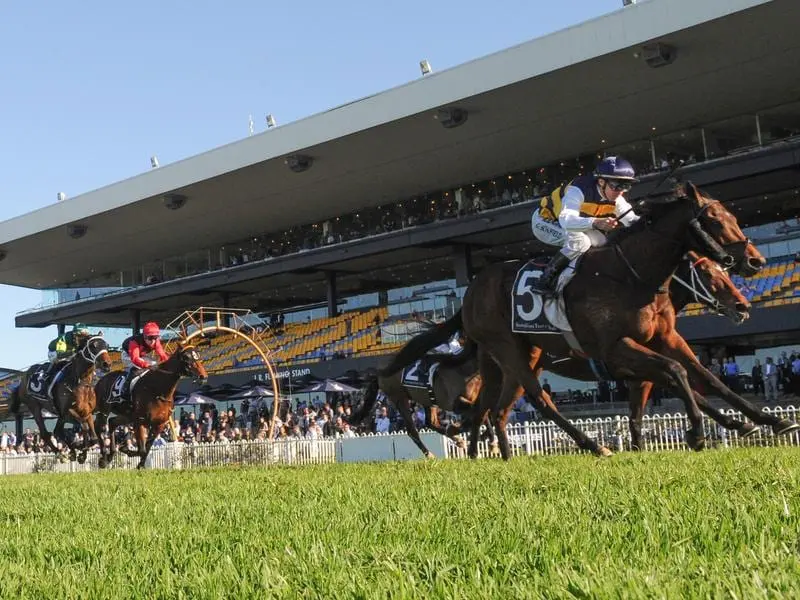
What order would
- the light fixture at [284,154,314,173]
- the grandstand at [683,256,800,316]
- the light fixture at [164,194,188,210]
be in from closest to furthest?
1. the grandstand at [683,256,800,316]
2. the light fixture at [284,154,314,173]
3. the light fixture at [164,194,188,210]

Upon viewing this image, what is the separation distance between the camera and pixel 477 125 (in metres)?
31.4

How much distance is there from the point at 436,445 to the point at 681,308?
29.9ft

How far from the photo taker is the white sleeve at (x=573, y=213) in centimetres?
932

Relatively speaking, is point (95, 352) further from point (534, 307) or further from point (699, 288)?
point (699, 288)

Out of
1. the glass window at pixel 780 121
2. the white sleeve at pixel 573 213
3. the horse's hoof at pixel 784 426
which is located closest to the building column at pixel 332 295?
the glass window at pixel 780 121

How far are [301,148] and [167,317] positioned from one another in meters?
22.6

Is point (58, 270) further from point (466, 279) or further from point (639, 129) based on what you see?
point (639, 129)

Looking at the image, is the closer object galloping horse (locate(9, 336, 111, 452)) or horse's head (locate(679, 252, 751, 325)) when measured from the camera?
horse's head (locate(679, 252, 751, 325))

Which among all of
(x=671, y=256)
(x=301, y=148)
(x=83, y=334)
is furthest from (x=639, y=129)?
(x=671, y=256)

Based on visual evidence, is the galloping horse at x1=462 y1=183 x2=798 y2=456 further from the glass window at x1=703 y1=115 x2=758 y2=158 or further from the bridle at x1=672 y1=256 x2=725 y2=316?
the glass window at x1=703 y1=115 x2=758 y2=158

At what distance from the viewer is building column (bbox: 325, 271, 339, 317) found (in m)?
41.1

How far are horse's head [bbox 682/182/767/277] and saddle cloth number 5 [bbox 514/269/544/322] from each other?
183cm

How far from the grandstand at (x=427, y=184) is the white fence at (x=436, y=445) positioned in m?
9.99

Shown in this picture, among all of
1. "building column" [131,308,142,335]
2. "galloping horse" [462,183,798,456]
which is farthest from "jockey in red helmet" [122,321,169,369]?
"building column" [131,308,142,335]
